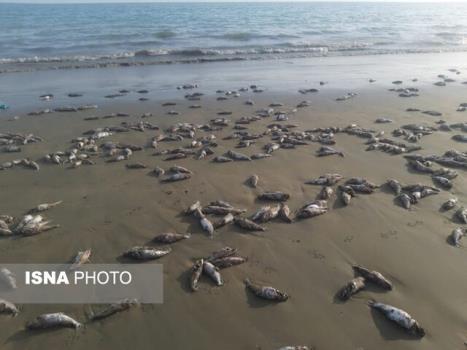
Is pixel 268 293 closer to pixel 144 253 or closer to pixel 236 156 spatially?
pixel 144 253

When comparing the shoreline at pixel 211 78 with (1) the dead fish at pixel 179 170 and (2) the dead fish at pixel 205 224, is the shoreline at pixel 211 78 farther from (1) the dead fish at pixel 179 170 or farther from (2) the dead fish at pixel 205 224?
(2) the dead fish at pixel 205 224

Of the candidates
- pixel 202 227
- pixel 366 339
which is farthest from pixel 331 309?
pixel 202 227

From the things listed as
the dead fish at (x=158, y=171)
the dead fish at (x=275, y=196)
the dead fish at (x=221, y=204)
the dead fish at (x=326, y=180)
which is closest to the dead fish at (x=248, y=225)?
the dead fish at (x=221, y=204)

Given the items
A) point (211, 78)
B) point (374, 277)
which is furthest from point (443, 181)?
point (211, 78)

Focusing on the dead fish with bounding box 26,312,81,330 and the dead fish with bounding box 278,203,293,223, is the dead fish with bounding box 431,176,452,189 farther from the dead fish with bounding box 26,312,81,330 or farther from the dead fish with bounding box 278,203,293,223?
the dead fish with bounding box 26,312,81,330

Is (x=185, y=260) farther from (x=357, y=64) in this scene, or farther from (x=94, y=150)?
(x=357, y=64)
